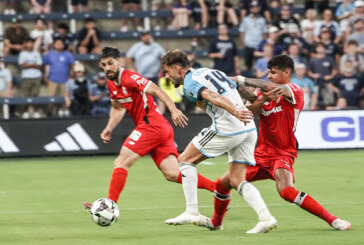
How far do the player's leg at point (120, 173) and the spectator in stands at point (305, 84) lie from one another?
9.02 metres

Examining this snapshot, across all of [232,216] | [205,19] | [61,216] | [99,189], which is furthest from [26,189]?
[205,19]

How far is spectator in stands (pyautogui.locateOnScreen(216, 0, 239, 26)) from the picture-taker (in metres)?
21.0

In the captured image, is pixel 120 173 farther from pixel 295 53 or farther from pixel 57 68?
pixel 57 68

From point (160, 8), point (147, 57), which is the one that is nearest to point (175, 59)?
point (147, 57)

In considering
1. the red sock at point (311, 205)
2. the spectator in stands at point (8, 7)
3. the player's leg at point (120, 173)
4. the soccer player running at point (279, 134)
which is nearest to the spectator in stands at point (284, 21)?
the spectator in stands at point (8, 7)

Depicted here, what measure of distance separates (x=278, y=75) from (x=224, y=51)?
1073 cm

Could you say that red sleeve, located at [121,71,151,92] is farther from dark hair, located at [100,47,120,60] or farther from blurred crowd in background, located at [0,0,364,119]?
blurred crowd in background, located at [0,0,364,119]

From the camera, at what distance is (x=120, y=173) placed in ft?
30.6

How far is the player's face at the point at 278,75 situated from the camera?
8.83 metres

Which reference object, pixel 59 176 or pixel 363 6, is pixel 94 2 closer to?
pixel 363 6

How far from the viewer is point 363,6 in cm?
1988

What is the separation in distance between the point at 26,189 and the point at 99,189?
3.66 feet

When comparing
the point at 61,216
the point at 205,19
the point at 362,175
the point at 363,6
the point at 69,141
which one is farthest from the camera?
the point at 205,19

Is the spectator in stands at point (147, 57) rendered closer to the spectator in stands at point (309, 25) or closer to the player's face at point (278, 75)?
the spectator in stands at point (309, 25)
